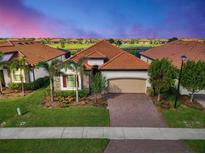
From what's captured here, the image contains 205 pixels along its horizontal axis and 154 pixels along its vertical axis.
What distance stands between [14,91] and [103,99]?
10.6 m

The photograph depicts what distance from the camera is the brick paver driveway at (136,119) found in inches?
391

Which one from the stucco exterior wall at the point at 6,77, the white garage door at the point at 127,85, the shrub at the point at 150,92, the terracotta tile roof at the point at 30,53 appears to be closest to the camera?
the shrub at the point at 150,92

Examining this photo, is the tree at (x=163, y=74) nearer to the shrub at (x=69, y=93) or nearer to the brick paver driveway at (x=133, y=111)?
the brick paver driveway at (x=133, y=111)

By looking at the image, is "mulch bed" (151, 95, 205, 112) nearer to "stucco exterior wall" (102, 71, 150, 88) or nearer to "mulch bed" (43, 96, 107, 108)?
"stucco exterior wall" (102, 71, 150, 88)

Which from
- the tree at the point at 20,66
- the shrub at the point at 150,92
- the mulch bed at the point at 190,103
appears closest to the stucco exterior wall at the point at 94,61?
the shrub at the point at 150,92

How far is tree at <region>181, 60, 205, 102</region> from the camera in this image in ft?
51.0

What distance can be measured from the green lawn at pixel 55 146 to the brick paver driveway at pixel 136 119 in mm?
731

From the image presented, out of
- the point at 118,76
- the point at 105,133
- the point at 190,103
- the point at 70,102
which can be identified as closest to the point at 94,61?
the point at 118,76

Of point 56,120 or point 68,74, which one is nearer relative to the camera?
point 56,120

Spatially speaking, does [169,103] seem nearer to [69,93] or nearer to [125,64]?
[125,64]

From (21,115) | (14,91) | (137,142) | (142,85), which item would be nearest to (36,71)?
(14,91)

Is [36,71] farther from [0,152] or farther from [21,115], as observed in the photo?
[0,152]

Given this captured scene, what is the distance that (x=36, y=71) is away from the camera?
2202 centimetres

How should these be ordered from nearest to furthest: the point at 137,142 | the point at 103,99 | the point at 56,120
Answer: the point at 137,142
the point at 56,120
the point at 103,99
